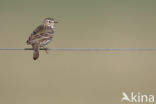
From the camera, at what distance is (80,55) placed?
1363 cm

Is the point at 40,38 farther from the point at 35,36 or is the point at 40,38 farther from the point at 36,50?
the point at 36,50

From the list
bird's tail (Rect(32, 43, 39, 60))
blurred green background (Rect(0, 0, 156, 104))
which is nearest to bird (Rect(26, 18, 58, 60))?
bird's tail (Rect(32, 43, 39, 60))

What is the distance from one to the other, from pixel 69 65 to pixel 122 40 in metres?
1.45

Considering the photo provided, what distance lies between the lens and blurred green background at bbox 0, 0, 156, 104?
1223 cm

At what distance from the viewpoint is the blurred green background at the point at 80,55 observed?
481 inches

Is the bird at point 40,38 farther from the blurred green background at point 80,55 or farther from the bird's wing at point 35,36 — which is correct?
the blurred green background at point 80,55

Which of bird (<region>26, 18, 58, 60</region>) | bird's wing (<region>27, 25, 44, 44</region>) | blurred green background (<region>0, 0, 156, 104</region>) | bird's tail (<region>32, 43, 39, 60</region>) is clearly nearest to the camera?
bird's tail (<region>32, 43, 39, 60</region>)

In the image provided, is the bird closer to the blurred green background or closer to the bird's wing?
the bird's wing

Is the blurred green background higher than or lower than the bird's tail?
higher

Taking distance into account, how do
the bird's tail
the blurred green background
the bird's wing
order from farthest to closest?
the blurred green background < the bird's wing < the bird's tail

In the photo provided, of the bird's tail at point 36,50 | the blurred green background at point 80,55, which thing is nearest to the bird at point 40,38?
the bird's tail at point 36,50

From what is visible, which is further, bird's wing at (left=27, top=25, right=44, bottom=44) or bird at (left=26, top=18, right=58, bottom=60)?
bird's wing at (left=27, top=25, right=44, bottom=44)

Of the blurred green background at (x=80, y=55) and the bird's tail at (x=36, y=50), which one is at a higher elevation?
the blurred green background at (x=80, y=55)

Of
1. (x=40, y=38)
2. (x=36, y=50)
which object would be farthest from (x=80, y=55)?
(x=36, y=50)
